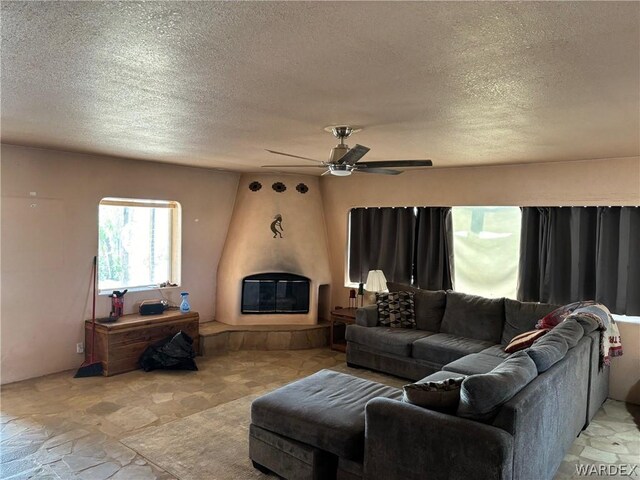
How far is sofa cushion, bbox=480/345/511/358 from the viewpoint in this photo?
4.42 metres

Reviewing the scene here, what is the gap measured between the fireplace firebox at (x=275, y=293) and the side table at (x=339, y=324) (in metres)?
0.53

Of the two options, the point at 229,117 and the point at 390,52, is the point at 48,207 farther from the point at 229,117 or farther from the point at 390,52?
the point at 390,52

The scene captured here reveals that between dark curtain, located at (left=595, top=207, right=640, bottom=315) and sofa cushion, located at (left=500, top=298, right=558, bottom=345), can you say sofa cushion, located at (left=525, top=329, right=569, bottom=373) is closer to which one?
sofa cushion, located at (left=500, top=298, right=558, bottom=345)

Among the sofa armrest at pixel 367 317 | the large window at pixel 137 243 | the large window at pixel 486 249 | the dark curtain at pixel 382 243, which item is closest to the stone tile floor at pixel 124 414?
the sofa armrest at pixel 367 317

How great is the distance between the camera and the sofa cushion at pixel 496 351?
4421 mm

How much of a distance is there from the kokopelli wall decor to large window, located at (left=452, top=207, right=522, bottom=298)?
2.43 m

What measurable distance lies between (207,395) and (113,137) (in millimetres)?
2605

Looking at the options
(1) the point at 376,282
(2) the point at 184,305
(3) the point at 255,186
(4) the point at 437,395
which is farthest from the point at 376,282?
(4) the point at 437,395

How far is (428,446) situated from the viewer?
2436 mm

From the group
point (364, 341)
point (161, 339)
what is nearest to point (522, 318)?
point (364, 341)

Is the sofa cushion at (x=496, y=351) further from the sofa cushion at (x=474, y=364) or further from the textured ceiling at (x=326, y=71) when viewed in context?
the textured ceiling at (x=326, y=71)

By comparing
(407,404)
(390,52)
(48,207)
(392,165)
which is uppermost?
(390,52)

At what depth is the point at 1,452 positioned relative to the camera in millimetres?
3320

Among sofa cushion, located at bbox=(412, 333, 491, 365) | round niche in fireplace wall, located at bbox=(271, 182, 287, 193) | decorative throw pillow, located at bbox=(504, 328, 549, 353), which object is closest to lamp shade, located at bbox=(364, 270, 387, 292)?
sofa cushion, located at bbox=(412, 333, 491, 365)
